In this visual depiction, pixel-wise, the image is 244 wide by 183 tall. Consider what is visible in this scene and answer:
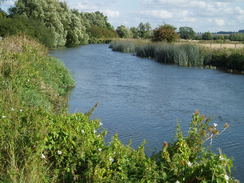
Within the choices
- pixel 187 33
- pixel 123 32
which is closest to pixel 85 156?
pixel 187 33

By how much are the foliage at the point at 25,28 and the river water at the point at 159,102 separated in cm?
1138

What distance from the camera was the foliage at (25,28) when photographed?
3305 centimetres

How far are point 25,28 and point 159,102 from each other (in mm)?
23657

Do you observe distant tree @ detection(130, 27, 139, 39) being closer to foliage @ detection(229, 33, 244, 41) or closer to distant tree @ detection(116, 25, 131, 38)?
distant tree @ detection(116, 25, 131, 38)

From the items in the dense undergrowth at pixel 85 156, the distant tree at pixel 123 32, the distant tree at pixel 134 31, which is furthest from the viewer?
the distant tree at pixel 134 31

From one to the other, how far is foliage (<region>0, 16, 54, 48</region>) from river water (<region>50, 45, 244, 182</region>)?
1138 cm

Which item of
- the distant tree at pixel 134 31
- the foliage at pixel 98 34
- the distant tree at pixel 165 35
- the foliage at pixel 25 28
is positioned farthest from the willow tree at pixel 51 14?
the distant tree at pixel 134 31

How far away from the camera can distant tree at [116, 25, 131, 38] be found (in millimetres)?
98625

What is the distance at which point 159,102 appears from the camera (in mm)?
15109

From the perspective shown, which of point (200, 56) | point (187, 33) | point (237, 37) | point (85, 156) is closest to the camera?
point (85, 156)

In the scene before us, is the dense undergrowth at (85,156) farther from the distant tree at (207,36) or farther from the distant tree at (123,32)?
the distant tree at (123,32)

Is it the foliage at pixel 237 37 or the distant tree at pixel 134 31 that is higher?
the distant tree at pixel 134 31

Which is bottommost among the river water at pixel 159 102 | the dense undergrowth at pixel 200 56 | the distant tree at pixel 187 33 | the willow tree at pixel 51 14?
the river water at pixel 159 102

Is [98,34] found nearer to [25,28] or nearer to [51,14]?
[51,14]
